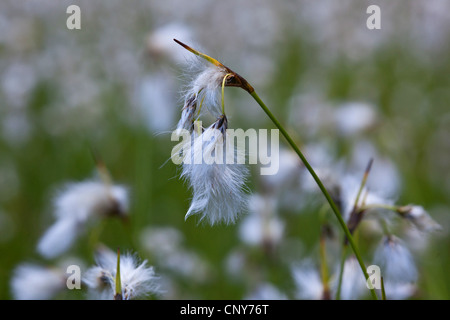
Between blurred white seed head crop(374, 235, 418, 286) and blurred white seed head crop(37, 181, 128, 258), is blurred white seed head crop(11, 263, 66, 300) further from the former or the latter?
blurred white seed head crop(374, 235, 418, 286)

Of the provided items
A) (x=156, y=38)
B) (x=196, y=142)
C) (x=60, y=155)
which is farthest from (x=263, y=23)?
(x=196, y=142)

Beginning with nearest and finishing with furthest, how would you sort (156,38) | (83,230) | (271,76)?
(83,230), (156,38), (271,76)

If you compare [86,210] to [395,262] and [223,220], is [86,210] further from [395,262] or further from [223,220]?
[395,262]

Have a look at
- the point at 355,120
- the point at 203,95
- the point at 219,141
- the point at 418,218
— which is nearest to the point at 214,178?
the point at 219,141

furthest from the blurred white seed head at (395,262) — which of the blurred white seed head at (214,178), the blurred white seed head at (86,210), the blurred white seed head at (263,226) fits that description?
the blurred white seed head at (263,226)

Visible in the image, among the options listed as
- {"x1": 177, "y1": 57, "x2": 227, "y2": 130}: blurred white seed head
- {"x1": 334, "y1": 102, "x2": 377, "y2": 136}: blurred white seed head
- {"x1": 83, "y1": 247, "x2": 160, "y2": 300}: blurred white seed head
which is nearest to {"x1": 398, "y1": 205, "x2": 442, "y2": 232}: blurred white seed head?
{"x1": 177, "y1": 57, "x2": 227, "y2": 130}: blurred white seed head
